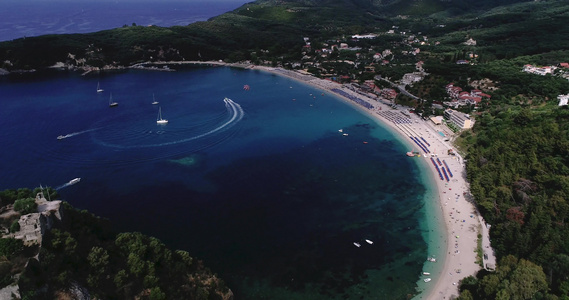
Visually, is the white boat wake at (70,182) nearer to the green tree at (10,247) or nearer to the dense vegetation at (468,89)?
the dense vegetation at (468,89)

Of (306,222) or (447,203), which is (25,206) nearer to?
(306,222)

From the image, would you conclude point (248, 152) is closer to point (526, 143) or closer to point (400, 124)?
point (400, 124)

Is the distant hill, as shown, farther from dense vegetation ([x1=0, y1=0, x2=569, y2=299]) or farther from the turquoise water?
the turquoise water

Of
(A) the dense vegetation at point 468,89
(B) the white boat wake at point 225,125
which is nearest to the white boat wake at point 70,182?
(B) the white boat wake at point 225,125

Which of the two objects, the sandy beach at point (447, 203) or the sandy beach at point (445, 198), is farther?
the sandy beach at point (445, 198)

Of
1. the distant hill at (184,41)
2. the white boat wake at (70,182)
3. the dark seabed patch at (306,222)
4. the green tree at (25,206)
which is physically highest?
the distant hill at (184,41)

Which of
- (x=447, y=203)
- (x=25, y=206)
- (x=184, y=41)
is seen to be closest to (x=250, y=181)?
(x=447, y=203)

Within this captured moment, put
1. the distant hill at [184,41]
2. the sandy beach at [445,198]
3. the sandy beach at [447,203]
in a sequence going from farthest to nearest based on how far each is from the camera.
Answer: the distant hill at [184,41], the sandy beach at [445,198], the sandy beach at [447,203]

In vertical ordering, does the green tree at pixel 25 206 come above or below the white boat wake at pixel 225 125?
above
